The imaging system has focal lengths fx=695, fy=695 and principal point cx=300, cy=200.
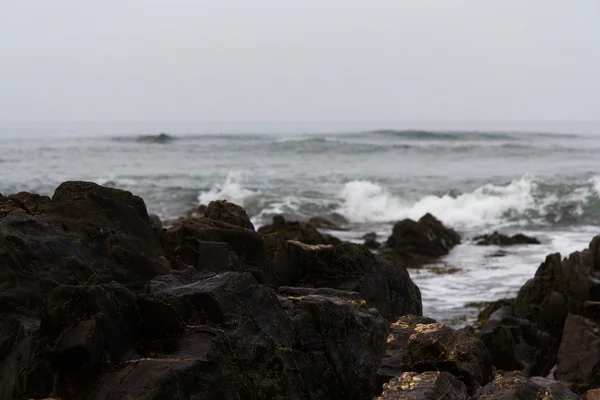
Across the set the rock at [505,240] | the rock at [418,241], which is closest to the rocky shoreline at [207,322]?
the rock at [418,241]

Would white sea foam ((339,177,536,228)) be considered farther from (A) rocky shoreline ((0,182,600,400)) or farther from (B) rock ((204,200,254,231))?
(A) rocky shoreline ((0,182,600,400))

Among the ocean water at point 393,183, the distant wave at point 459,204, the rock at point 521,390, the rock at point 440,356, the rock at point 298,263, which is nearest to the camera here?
the rock at point 521,390

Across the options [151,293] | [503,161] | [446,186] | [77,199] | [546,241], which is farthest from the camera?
[503,161]

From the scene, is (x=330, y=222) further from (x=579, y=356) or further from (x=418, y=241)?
(x=579, y=356)

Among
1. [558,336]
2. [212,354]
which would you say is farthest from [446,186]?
[212,354]

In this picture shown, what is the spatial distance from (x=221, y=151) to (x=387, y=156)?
1419 cm

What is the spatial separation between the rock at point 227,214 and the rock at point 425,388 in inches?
186

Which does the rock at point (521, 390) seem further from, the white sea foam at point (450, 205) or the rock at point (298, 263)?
the white sea foam at point (450, 205)

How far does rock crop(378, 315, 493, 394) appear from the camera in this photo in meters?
5.32

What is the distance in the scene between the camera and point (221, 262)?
6.89m

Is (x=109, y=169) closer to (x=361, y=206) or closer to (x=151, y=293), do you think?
(x=361, y=206)

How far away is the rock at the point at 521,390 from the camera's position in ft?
14.5

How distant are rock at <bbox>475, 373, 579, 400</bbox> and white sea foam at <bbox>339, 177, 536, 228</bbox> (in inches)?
834

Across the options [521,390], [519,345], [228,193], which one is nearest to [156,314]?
[521,390]
